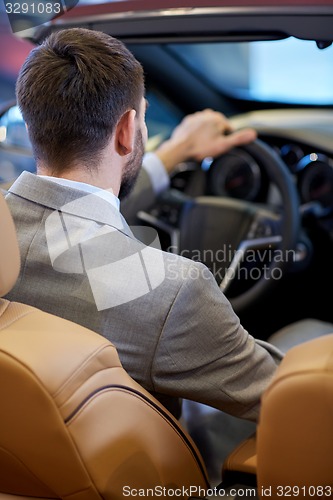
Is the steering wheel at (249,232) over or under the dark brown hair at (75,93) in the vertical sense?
under

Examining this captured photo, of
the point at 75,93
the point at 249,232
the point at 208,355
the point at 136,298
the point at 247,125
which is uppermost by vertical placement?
the point at 75,93

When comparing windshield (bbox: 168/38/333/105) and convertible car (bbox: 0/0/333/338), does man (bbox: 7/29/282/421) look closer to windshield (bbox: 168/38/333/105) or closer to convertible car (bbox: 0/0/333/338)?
convertible car (bbox: 0/0/333/338)

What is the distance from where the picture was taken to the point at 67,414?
97 centimetres

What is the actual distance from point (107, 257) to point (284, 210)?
3.27ft

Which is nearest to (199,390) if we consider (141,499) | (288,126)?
(141,499)

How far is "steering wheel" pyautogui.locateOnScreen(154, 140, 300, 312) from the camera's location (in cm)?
194

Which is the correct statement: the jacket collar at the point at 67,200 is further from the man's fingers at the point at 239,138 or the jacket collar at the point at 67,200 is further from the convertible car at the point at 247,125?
the man's fingers at the point at 239,138

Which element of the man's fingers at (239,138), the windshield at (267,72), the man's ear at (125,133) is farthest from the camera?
the windshield at (267,72)

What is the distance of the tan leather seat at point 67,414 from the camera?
0.96 m

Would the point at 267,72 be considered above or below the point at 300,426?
below

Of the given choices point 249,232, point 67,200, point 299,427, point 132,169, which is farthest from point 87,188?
point 249,232

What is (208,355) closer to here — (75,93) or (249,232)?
(75,93)

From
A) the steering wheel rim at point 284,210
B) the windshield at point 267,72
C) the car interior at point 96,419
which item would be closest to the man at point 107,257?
the car interior at point 96,419

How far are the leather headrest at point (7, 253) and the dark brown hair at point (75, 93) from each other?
10.3 inches
